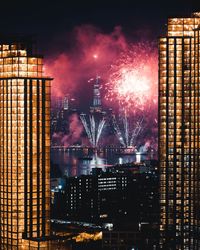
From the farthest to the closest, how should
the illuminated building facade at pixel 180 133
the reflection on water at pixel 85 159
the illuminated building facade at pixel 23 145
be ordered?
the reflection on water at pixel 85 159 < the illuminated building facade at pixel 180 133 < the illuminated building facade at pixel 23 145

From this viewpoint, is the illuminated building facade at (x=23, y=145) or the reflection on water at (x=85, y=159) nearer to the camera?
the illuminated building facade at (x=23, y=145)

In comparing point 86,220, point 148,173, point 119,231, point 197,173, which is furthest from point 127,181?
point 197,173

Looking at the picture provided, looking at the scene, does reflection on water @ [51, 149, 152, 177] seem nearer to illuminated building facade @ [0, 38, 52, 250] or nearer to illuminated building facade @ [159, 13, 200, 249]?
illuminated building facade @ [159, 13, 200, 249]

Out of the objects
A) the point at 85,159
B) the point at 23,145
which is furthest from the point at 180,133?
the point at 85,159

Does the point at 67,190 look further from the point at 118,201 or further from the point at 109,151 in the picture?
the point at 109,151

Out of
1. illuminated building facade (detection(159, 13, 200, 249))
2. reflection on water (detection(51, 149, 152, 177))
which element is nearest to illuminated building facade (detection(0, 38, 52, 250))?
illuminated building facade (detection(159, 13, 200, 249))

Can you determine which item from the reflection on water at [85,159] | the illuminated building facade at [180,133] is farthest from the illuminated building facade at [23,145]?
the reflection on water at [85,159]

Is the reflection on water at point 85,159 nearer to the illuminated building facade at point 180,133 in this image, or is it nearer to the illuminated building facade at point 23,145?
the illuminated building facade at point 180,133
